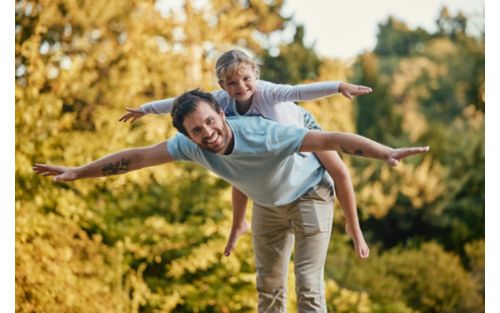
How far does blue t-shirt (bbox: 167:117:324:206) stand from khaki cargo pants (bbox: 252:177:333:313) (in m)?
0.06

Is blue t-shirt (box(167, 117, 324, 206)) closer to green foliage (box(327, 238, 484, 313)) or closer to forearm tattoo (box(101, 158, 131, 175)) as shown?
forearm tattoo (box(101, 158, 131, 175))

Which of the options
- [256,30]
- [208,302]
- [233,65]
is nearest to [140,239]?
[208,302]

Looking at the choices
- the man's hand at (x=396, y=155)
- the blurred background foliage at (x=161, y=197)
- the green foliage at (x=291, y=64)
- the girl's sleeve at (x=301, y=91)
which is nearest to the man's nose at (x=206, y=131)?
the girl's sleeve at (x=301, y=91)

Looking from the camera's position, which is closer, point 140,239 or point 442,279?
point 140,239

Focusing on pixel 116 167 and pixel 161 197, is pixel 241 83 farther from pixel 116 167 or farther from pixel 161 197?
pixel 161 197

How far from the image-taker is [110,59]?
5.18m

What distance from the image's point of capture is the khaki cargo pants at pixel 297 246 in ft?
8.01

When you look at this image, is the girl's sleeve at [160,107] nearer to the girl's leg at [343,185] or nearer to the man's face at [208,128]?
the man's face at [208,128]

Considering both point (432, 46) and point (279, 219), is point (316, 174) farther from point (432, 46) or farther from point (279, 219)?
point (432, 46)

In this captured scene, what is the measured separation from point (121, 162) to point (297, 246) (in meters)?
0.64

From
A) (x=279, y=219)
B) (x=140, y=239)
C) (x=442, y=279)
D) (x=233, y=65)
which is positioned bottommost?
(x=442, y=279)

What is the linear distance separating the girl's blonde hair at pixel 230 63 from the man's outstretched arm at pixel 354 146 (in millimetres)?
350

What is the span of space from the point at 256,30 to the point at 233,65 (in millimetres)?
3000
